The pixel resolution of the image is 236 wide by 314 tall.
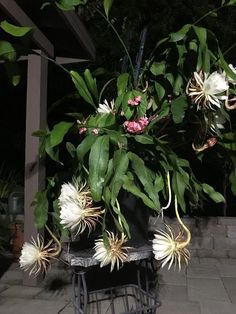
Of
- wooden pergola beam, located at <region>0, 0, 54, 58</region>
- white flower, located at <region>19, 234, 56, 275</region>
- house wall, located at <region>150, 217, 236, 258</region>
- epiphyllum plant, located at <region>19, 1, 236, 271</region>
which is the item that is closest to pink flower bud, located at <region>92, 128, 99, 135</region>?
epiphyllum plant, located at <region>19, 1, 236, 271</region>

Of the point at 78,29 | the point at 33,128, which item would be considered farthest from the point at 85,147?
the point at 78,29

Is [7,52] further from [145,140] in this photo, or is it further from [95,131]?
[145,140]

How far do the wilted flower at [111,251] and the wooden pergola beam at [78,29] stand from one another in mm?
2634

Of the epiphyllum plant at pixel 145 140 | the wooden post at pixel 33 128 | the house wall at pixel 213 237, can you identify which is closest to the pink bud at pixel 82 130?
the epiphyllum plant at pixel 145 140

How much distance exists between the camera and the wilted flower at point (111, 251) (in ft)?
6.73

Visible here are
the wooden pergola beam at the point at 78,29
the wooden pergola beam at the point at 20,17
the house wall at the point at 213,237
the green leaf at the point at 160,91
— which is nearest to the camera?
the green leaf at the point at 160,91

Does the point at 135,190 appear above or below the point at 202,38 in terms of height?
below

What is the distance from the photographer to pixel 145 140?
2.17 m

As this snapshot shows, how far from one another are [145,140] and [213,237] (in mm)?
4511

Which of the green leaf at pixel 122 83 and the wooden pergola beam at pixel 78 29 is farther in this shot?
the wooden pergola beam at pixel 78 29

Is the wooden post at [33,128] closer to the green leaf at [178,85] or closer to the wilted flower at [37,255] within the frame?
the wilted flower at [37,255]

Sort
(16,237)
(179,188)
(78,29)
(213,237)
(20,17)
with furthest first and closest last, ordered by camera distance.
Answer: (213,237) < (16,237) < (78,29) < (20,17) < (179,188)

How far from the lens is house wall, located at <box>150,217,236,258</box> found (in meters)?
6.30

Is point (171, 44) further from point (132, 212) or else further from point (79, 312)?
point (79, 312)
